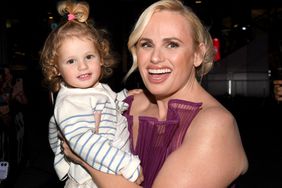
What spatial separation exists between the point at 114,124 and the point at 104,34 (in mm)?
569

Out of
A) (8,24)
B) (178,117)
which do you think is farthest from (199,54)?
(8,24)

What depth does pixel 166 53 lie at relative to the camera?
77.7 inches

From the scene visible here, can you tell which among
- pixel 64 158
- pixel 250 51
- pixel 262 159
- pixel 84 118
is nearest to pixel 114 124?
pixel 84 118

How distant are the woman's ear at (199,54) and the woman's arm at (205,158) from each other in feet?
1.28

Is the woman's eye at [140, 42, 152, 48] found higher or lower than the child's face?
higher

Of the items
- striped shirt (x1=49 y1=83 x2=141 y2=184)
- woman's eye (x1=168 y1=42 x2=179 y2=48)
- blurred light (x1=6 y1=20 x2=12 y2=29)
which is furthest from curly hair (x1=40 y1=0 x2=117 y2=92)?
blurred light (x1=6 y1=20 x2=12 y2=29)

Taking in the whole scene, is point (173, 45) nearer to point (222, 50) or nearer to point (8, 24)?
point (8, 24)

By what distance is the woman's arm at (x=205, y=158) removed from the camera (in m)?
1.72

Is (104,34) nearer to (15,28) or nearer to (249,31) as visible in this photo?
(15,28)

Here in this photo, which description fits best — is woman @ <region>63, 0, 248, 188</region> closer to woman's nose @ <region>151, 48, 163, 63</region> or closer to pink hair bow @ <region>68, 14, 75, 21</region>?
woman's nose @ <region>151, 48, 163, 63</region>

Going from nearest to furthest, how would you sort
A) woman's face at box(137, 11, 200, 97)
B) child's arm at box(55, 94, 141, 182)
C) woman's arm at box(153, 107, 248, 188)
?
woman's arm at box(153, 107, 248, 188) < child's arm at box(55, 94, 141, 182) < woman's face at box(137, 11, 200, 97)

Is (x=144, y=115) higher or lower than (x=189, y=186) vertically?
higher

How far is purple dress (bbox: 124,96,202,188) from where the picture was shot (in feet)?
6.22

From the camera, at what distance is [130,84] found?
15555 mm
